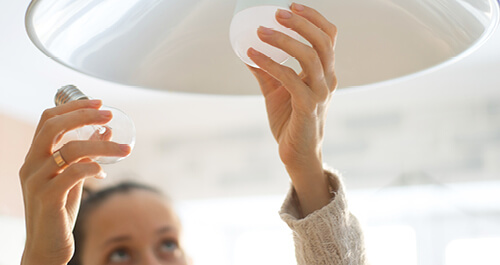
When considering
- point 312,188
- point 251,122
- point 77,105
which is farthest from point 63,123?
point 251,122

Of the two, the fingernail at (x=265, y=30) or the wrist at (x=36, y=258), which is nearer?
the fingernail at (x=265, y=30)

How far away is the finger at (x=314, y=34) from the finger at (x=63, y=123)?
5.7 inches

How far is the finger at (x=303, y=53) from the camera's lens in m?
0.32

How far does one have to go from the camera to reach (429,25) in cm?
36

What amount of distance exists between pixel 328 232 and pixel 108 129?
28cm

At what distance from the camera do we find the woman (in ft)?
1.21

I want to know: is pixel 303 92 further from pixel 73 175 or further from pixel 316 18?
pixel 73 175

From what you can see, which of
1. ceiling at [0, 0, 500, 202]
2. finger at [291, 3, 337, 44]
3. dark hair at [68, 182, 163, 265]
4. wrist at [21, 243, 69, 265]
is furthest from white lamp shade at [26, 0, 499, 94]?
ceiling at [0, 0, 500, 202]

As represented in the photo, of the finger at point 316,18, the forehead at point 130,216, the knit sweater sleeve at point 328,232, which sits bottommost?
the knit sweater sleeve at point 328,232

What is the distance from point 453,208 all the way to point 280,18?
2.65 meters

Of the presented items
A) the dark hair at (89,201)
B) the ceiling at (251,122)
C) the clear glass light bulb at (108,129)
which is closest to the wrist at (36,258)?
the clear glass light bulb at (108,129)

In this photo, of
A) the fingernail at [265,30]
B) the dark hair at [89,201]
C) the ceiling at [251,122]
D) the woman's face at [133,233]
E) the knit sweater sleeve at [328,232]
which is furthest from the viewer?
the ceiling at [251,122]

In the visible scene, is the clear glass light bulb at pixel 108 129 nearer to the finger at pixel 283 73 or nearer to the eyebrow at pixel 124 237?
the finger at pixel 283 73

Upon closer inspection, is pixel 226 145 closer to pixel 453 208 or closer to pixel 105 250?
pixel 453 208
